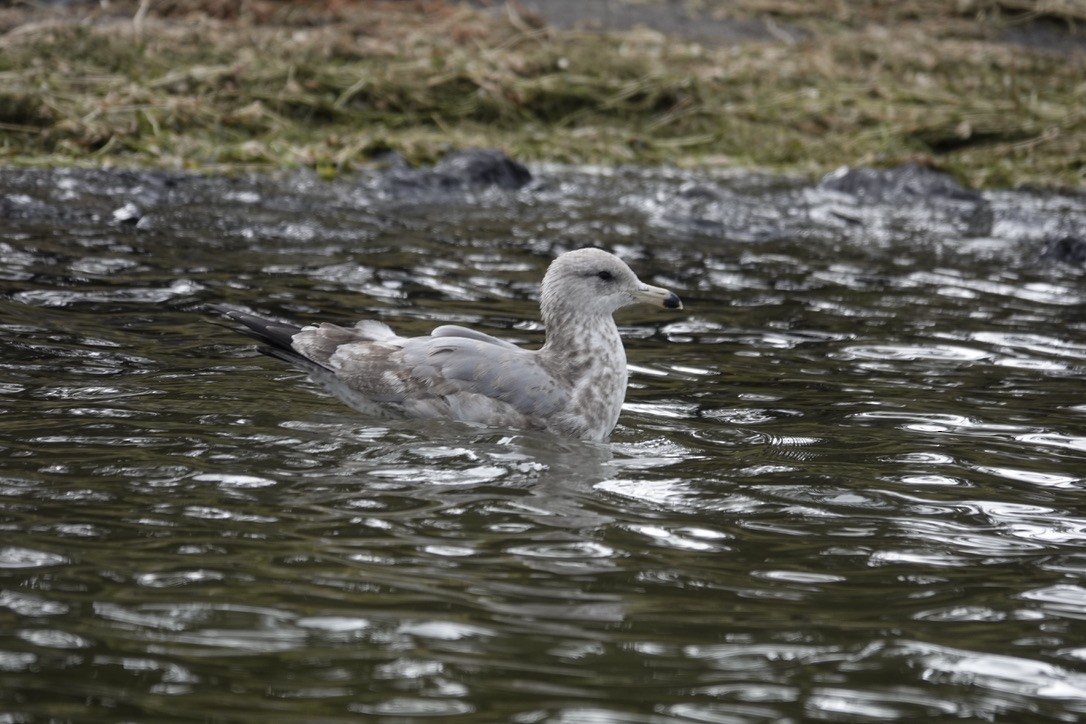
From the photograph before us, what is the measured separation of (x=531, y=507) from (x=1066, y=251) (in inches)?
301

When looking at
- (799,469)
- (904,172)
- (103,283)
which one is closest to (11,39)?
(103,283)

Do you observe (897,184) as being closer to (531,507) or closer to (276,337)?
(276,337)

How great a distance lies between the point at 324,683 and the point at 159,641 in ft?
1.67

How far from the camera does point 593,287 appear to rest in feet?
23.6

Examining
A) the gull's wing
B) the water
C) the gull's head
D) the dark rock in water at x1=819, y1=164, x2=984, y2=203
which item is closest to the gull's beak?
the gull's head

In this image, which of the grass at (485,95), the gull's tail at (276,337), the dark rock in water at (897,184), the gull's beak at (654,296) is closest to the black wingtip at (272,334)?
the gull's tail at (276,337)

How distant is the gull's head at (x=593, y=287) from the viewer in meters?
7.17

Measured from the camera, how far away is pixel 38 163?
41.6 ft

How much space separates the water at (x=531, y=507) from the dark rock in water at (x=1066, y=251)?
0.69m

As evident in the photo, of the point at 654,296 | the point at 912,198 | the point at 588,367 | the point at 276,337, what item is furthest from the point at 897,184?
the point at 276,337

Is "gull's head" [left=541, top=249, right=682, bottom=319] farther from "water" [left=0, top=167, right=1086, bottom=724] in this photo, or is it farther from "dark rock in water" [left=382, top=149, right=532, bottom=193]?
"dark rock in water" [left=382, top=149, right=532, bottom=193]

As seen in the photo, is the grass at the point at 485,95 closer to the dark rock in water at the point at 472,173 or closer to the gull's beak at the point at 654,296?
the dark rock in water at the point at 472,173

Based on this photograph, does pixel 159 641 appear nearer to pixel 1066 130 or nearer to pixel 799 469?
pixel 799 469

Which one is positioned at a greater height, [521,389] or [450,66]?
[450,66]
